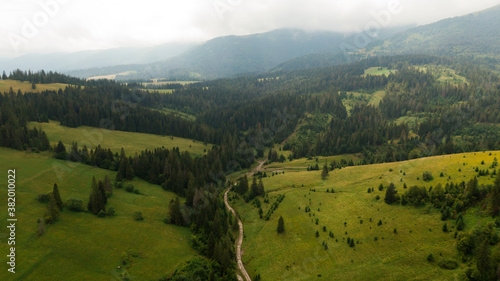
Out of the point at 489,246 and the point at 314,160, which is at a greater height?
the point at 489,246

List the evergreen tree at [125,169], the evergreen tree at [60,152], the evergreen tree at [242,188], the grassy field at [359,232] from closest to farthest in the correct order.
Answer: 1. the grassy field at [359,232]
2. the evergreen tree at [60,152]
3. the evergreen tree at [125,169]
4. the evergreen tree at [242,188]

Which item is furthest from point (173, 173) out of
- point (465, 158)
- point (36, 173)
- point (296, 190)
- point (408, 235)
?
point (465, 158)

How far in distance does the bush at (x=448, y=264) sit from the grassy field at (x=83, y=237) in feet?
203

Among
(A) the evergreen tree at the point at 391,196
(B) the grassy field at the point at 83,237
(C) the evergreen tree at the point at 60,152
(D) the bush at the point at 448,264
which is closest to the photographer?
(D) the bush at the point at 448,264

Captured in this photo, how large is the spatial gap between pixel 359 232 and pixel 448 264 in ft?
81.0

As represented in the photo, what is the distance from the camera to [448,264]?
4819 cm

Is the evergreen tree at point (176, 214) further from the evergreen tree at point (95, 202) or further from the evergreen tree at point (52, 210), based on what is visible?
the evergreen tree at point (52, 210)

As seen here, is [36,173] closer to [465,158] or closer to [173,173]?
[173,173]

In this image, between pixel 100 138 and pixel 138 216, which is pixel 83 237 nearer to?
pixel 138 216

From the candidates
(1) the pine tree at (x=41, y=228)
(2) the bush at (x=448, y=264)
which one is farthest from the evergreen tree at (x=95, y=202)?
(2) the bush at (x=448, y=264)

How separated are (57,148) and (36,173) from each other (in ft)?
96.8

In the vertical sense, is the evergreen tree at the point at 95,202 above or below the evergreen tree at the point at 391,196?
above

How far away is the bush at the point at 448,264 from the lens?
4767 centimetres

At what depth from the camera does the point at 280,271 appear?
67.8 metres
